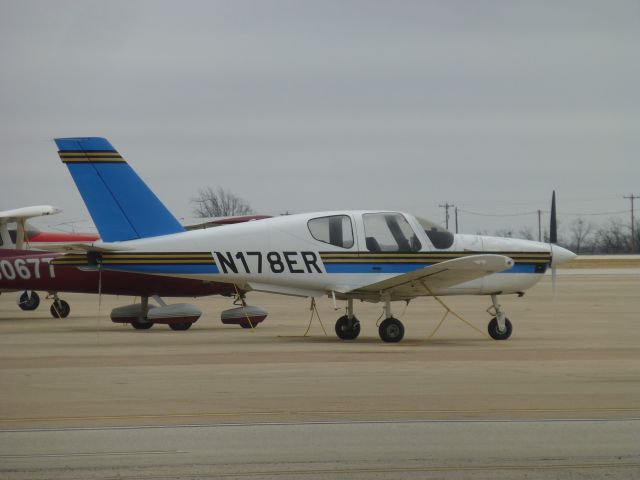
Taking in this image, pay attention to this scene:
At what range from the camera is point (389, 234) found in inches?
734

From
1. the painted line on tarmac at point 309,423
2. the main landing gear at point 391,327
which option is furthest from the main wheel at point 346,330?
the painted line on tarmac at point 309,423

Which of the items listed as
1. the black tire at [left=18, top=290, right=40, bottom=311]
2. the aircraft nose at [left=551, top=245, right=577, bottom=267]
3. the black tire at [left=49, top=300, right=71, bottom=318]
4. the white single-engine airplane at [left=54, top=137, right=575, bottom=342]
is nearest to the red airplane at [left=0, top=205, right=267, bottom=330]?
the white single-engine airplane at [left=54, top=137, right=575, bottom=342]

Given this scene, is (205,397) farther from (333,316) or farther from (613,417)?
(333,316)

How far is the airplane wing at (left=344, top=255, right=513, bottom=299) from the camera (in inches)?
683

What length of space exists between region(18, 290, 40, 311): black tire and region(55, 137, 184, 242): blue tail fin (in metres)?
10.8

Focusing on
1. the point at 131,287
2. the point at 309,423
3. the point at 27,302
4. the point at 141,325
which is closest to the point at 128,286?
the point at 131,287

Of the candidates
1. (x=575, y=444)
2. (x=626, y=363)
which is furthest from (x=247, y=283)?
(x=575, y=444)

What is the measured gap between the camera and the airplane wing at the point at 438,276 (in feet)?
57.0

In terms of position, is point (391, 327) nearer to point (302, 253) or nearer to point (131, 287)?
point (302, 253)

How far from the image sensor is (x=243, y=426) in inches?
364

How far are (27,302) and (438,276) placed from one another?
15202 mm

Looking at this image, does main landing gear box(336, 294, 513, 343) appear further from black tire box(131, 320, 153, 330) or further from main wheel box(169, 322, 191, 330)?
black tire box(131, 320, 153, 330)

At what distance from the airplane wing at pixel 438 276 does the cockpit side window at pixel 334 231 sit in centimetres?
81

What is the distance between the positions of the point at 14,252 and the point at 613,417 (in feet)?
57.4
